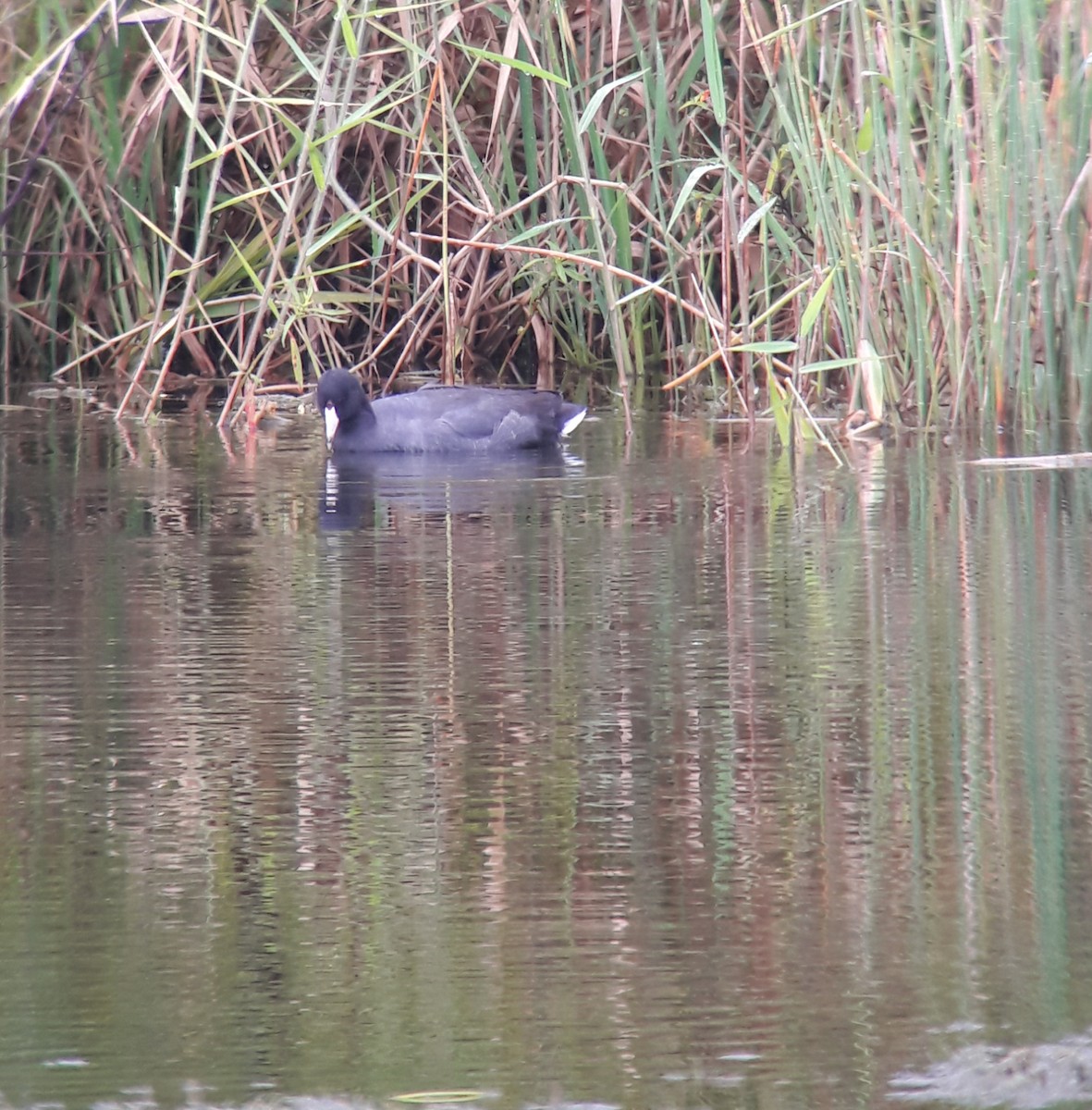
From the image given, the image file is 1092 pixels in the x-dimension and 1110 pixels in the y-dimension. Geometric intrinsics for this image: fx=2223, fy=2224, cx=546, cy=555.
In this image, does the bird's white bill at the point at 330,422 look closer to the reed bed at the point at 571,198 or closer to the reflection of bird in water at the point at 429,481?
the reflection of bird in water at the point at 429,481

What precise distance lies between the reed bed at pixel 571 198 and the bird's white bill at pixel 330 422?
0.26 meters

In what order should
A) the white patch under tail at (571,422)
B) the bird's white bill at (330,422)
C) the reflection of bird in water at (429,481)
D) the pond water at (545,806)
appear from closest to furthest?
the pond water at (545,806) → the reflection of bird in water at (429,481) → the bird's white bill at (330,422) → the white patch under tail at (571,422)

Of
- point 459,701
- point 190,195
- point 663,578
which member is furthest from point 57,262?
point 459,701

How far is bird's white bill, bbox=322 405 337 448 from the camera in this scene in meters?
5.80

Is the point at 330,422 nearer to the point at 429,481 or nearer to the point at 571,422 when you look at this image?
the point at 429,481

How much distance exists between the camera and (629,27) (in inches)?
250

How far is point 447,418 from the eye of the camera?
5.99 metres

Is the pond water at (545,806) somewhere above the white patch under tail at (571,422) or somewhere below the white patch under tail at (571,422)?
below

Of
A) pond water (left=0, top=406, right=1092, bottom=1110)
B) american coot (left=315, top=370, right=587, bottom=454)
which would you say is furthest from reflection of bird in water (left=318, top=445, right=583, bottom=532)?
pond water (left=0, top=406, right=1092, bottom=1110)

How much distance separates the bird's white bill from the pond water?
137cm

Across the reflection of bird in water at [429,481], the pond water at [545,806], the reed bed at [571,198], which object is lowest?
the pond water at [545,806]

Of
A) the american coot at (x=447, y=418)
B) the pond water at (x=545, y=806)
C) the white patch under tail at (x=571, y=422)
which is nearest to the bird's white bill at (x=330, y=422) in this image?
the american coot at (x=447, y=418)

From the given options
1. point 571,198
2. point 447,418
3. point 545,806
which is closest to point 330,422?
point 447,418

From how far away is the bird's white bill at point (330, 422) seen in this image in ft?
19.0
